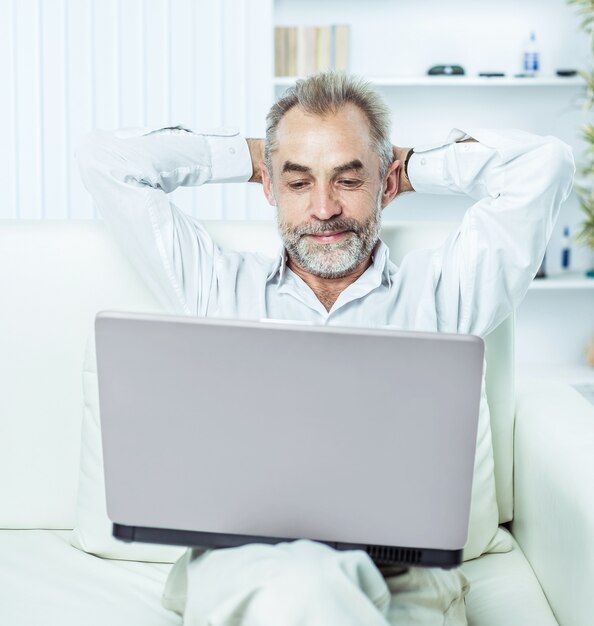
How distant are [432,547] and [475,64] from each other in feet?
10.3

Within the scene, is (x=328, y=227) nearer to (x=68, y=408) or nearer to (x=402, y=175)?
(x=402, y=175)

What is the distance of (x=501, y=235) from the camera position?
5.50 ft

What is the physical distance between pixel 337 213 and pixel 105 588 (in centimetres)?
77

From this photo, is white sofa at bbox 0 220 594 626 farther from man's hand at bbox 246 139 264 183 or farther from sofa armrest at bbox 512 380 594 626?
man's hand at bbox 246 139 264 183

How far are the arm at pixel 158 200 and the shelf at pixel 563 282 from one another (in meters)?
2.15


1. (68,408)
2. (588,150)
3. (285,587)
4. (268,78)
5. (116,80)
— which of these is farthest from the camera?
(588,150)

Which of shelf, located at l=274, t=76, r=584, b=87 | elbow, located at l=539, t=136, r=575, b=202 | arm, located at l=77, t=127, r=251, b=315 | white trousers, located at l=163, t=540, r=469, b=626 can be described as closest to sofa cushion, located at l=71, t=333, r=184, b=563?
arm, located at l=77, t=127, r=251, b=315

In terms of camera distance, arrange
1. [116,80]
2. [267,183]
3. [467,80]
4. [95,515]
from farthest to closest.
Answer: [467,80] → [116,80] → [267,183] → [95,515]

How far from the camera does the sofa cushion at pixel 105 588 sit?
1403 mm

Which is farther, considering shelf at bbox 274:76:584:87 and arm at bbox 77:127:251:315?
shelf at bbox 274:76:584:87

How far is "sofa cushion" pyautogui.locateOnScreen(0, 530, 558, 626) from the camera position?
1403 mm

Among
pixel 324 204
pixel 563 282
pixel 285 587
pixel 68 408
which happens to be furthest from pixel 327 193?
pixel 563 282

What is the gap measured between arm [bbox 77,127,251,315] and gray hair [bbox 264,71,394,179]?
0.11 metres

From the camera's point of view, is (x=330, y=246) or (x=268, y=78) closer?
(x=330, y=246)
